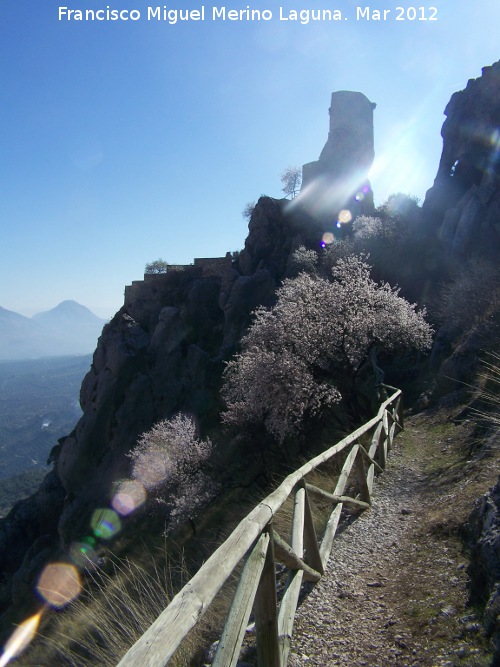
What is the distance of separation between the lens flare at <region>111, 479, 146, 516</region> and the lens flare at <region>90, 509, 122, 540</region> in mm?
854

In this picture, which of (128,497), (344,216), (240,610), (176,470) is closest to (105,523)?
(128,497)

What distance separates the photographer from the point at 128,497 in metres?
36.5

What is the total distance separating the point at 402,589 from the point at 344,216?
59870 mm

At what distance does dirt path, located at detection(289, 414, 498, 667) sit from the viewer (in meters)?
4.44

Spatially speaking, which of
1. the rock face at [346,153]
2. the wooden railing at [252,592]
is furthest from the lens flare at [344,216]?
the wooden railing at [252,592]

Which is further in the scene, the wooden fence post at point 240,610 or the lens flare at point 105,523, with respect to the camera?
the lens flare at point 105,523

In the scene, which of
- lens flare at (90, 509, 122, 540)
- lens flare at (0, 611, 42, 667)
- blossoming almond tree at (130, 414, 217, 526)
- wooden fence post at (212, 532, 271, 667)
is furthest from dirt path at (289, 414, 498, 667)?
lens flare at (90, 509, 122, 540)

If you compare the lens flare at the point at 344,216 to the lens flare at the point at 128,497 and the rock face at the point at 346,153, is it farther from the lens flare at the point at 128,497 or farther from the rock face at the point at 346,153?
the lens flare at the point at 128,497

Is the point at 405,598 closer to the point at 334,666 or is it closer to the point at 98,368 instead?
the point at 334,666

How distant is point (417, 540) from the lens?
727 centimetres

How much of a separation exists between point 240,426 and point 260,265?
3258cm

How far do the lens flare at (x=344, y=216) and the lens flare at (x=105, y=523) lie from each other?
4656 centimetres

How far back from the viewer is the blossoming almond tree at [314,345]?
2050 cm

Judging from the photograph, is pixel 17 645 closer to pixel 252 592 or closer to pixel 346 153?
pixel 252 592
